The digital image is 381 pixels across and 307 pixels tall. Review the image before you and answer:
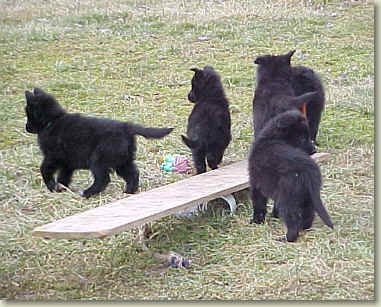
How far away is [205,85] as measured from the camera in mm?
6148

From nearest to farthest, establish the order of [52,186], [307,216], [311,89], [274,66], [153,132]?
1. [307,216]
2. [153,132]
3. [52,186]
4. [274,66]
5. [311,89]

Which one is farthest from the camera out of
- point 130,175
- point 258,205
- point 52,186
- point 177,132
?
point 177,132

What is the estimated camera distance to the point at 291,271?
414 cm

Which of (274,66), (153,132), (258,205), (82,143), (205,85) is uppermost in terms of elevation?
(274,66)

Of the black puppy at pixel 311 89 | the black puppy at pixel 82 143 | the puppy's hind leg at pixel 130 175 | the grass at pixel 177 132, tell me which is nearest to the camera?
the grass at pixel 177 132

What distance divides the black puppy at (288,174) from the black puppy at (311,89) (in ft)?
5.29

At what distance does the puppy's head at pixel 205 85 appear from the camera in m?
6.10

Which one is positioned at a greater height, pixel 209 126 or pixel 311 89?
pixel 311 89

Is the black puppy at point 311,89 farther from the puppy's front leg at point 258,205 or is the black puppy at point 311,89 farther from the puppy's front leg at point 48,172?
the puppy's front leg at point 48,172

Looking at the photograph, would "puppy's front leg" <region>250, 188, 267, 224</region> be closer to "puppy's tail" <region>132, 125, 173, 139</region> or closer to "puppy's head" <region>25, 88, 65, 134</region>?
"puppy's tail" <region>132, 125, 173, 139</region>

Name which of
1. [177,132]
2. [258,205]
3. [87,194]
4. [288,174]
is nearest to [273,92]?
[258,205]

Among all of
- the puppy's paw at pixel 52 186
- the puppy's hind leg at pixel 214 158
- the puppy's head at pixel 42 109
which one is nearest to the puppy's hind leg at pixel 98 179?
the puppy's paw at pixel 52 186

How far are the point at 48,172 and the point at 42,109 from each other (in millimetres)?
510

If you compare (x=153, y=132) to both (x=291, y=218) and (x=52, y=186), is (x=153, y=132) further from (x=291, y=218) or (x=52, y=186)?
(x=291, y=218)
